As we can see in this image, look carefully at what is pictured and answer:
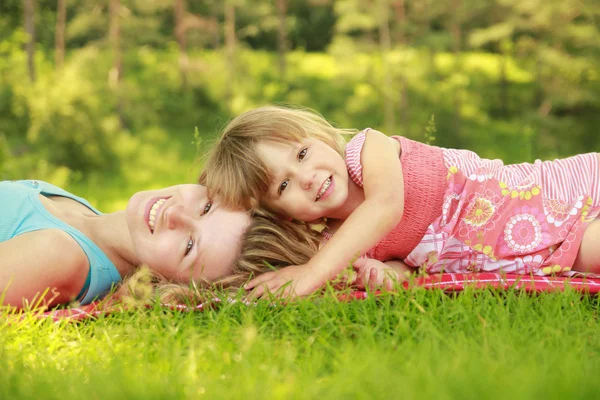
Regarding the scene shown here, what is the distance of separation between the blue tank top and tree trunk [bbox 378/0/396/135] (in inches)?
562

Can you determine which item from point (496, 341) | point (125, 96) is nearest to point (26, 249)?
point (496, 341)

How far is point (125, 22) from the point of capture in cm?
1596

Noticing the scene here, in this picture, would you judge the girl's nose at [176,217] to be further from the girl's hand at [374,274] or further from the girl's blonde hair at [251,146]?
the girl's hand at [374,274]

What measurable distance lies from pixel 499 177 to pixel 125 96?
13.8 m

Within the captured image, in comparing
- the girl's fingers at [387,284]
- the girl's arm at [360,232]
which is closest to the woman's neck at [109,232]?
the girl's arm at [360,232]

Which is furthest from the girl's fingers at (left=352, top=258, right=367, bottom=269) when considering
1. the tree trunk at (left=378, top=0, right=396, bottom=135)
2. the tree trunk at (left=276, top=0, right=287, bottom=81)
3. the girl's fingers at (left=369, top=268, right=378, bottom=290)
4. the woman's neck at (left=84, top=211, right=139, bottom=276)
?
the tree trunk at (left=276, top=0, right=287, bottom=81)

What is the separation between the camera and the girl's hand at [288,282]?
2479 mm

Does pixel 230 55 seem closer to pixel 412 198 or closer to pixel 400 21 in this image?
pixel 400 21

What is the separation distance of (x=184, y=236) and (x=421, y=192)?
1119mm

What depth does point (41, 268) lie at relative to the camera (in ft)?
8.43

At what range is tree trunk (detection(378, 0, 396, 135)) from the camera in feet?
55.9

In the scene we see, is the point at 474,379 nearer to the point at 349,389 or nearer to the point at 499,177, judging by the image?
the point at 349,389

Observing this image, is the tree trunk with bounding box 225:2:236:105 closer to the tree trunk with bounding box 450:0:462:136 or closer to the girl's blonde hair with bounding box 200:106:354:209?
the tree trunk with bounding box 450:0:462:136

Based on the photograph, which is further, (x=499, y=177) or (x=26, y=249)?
(x=499, y=177)
